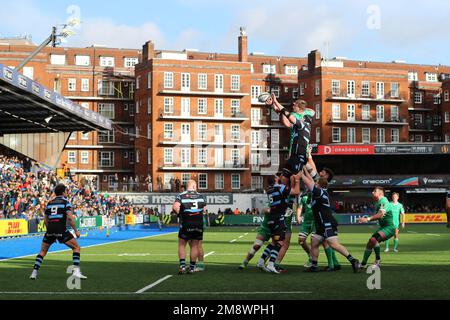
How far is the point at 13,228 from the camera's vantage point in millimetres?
40094

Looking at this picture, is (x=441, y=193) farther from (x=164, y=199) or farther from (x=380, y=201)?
(x=380, y=201)

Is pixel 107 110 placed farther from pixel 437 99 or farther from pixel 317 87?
pixel 437 99

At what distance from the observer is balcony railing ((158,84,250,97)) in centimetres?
9081

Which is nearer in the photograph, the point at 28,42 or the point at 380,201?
the point at 380,201

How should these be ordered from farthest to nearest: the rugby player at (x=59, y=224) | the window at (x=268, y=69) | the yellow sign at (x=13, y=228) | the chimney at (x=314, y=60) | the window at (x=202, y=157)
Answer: the window at (x=268, y=69) → the chimney at (x=314, y=60) → the window at (x=202, y=157) → the yellow sign at (x=13, y=228) → the rugby player at (x=59, y=224)

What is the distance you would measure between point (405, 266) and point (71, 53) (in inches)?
3549

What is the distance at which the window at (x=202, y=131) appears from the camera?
92.1 m

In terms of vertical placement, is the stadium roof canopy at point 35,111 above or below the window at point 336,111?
below

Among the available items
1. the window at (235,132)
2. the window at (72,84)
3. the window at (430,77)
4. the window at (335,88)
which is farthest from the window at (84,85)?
the window at (430,77)

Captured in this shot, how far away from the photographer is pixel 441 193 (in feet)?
299

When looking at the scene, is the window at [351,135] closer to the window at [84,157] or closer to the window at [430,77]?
the window at [430,77]

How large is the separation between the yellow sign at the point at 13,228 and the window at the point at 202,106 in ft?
171
